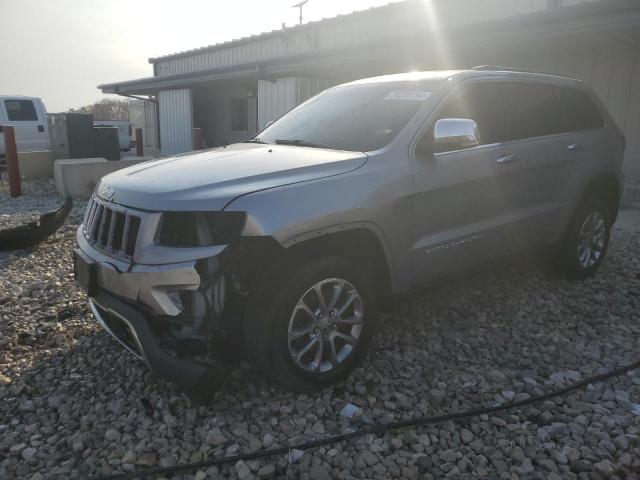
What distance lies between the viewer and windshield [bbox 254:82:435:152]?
3291 mm

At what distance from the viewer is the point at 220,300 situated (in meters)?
2.46

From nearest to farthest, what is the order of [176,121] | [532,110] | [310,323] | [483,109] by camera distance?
[310,323] → [483,109] → [532,110] → [176,121]

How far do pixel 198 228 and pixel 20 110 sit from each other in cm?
1461

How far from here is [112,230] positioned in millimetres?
2742

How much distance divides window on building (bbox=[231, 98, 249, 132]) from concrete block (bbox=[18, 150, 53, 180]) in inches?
340

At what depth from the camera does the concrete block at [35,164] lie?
39.3 ft

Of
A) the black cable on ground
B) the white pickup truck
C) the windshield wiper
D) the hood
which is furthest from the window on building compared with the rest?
the black cable on ground

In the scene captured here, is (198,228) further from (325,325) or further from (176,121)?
(176,121)

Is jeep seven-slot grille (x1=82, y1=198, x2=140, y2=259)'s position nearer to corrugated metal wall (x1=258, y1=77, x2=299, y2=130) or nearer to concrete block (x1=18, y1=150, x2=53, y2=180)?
corrugated metal wall (x1=258, y1=77, x2=299, y2=130)

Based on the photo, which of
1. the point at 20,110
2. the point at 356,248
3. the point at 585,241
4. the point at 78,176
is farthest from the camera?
the point at 20,110

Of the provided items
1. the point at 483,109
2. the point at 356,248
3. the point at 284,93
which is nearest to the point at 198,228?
the point at 356,248

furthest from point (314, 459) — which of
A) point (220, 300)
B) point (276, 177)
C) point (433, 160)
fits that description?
point (433, 160)

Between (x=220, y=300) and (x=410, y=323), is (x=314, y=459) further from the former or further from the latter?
(x=410, y=323)

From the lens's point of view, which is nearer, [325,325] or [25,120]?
[325,325]
